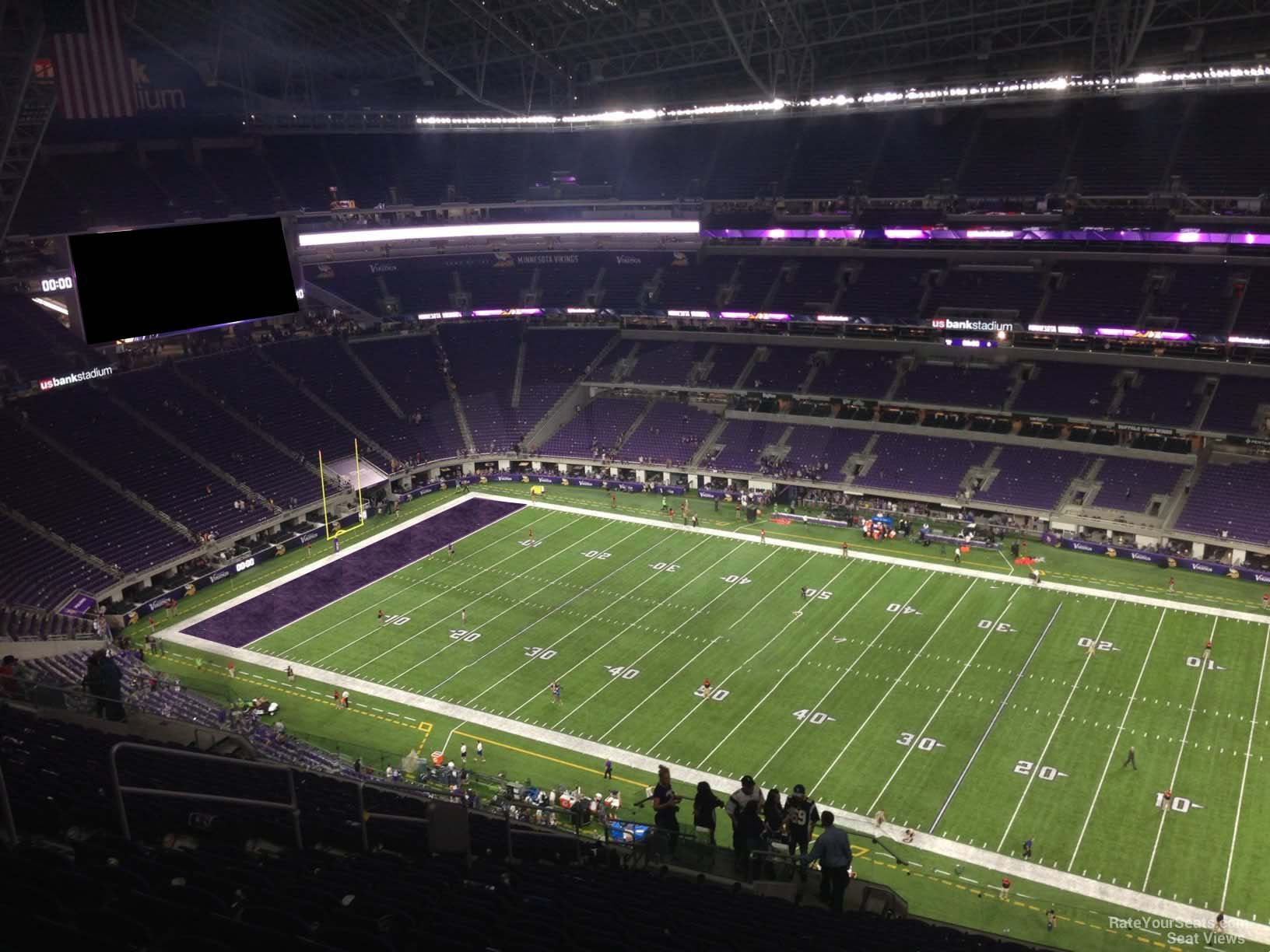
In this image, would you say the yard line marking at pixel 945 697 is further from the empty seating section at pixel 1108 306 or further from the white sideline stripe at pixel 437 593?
the white sideline stripe at pixel 437 593

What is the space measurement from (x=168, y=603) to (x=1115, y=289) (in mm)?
44928

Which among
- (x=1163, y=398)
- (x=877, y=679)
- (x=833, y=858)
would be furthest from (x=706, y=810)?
(x=1163, y=398)

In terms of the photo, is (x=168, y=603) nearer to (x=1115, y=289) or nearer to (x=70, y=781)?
(x=70, y=781)

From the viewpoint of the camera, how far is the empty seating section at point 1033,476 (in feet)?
149

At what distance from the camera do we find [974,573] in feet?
135

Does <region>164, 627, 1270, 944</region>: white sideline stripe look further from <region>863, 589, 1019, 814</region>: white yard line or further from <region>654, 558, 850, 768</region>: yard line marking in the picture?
<region>863, 589, 1019, 814</region>: white yard line

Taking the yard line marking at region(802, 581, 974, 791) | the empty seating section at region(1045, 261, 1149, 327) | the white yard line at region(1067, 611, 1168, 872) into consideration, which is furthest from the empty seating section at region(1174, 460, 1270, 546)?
the yard line marking at region(802, 581, 974, 791)

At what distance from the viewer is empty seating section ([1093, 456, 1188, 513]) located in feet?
143

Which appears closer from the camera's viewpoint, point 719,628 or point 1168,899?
point 1168,899

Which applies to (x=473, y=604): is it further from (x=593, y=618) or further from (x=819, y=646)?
(x=819, y=646)

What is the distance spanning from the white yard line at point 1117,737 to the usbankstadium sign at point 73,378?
141ft

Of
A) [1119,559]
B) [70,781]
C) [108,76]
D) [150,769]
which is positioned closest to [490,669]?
[150,769]

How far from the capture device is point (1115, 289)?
163 ft

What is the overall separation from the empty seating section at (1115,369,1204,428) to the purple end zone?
30.1 metres
